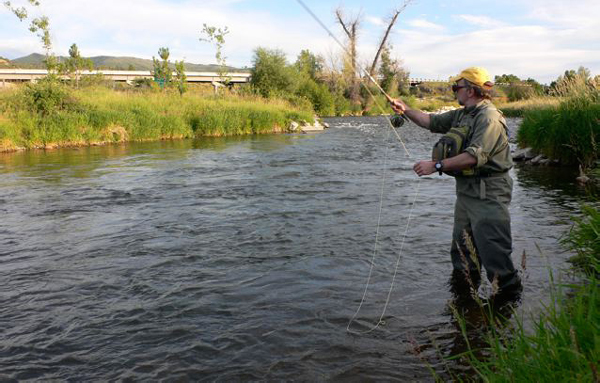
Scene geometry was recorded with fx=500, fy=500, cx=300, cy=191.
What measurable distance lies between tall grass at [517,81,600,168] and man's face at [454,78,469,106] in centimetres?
695

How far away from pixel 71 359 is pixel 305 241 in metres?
3.71

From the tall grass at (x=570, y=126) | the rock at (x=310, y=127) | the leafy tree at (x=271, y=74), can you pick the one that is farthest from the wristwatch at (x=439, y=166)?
the leafy tree at (x=271, y=74)

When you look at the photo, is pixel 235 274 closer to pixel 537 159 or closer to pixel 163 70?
pixel 537 159

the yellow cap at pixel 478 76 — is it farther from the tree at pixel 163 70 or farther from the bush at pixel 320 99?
the bush at pixel 320 99

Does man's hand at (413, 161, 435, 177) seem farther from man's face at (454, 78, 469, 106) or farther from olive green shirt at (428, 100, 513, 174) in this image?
man's face at (454, 78, 469, 106)

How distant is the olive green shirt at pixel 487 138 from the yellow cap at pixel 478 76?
168 mm

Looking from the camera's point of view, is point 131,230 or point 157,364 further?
point 131,230

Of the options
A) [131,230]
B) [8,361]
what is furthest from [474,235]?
[131,230]

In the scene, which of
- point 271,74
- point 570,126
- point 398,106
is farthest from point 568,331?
point 271,74

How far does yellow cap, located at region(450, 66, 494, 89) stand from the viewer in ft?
14.9

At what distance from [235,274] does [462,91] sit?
3.11m

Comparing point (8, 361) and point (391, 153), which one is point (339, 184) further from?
point (8, 361)

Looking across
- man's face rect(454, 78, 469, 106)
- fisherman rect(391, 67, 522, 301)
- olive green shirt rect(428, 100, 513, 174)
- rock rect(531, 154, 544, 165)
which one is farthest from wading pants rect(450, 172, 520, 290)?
rock rect(531, 154, 544, 165)

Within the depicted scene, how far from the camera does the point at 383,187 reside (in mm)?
11062
